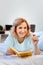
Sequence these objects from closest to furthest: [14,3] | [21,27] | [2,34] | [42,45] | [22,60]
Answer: [22,60]
[21,27]
[42,45]
[2,34]
[14,3]

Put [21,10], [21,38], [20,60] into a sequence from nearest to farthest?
1. [20,60]
2. [21,38]
3. [21,10]

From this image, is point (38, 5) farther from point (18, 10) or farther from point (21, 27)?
point (21, 27)

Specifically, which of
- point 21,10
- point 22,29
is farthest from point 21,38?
point 21,10

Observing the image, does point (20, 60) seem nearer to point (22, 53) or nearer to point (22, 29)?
point (22, 53)

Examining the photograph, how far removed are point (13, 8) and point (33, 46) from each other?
2.20 m

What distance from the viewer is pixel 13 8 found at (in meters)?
3.60

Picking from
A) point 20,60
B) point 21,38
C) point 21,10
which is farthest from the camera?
point 21,10

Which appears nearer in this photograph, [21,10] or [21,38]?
[21,38]

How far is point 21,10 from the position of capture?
3637mm

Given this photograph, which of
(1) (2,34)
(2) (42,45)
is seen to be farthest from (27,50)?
(1) (2,34)

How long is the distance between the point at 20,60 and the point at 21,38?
0.24 m

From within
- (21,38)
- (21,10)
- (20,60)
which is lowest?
(20,60)

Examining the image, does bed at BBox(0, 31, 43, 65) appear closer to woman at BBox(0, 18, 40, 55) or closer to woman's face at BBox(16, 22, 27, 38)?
woman at BBox(0, 18, 40, 55)

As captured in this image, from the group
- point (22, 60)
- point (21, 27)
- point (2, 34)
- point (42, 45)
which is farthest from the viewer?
point (2, 34)
